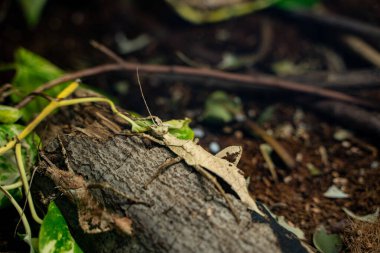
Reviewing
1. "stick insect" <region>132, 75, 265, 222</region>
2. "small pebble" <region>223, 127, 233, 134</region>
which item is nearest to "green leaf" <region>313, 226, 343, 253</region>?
"stick insect" <region>132, 75, 265, 222</region>

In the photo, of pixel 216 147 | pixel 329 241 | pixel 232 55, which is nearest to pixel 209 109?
pixel 216 147

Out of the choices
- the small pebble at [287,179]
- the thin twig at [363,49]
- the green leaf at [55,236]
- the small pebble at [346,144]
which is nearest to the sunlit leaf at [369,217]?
the small pebble at [287,179]

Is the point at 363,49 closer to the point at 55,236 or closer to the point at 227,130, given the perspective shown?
the point at 227,130

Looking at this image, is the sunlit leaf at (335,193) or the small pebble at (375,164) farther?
the small pebble at (375,164)

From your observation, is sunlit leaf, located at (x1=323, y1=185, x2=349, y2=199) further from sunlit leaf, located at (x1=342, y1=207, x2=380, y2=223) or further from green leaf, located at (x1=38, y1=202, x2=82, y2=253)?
green leaf, located at (x1=38, y1=202, x2=82, y2=253)

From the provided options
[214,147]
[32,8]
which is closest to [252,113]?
[214,147]

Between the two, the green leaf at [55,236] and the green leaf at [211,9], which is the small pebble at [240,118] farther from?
the green leaf at [55,236]

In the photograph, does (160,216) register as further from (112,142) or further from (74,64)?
(74,64)
